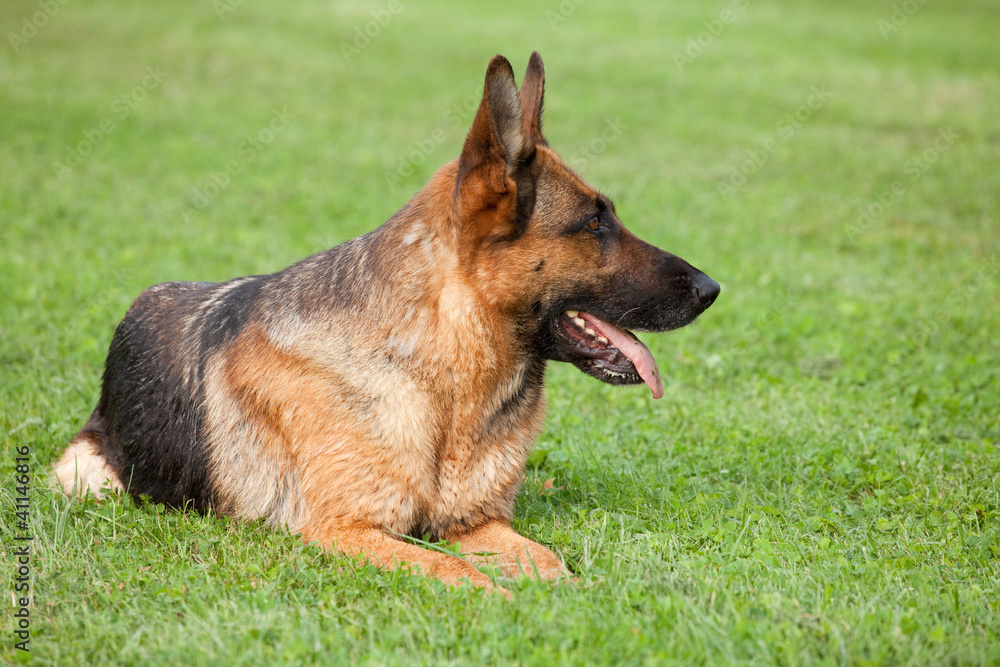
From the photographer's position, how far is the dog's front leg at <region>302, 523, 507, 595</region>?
3.67 m

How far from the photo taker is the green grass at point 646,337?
337cm

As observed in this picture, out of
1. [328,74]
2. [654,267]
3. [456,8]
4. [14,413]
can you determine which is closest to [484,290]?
[654,267]

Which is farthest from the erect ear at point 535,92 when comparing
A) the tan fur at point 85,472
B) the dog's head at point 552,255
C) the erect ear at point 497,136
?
the tan fur at point 85,472

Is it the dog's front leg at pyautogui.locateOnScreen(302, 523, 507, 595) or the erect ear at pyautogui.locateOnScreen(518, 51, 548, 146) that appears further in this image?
the erect ear at pyautogui.locateOnScreen(518, 51, 548, 146)

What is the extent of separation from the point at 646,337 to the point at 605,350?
3514mm

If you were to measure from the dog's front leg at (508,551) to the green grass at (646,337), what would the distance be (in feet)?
0.48

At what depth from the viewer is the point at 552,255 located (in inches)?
154

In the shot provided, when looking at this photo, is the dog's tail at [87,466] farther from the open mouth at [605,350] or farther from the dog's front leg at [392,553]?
the open mouth at [605,350]

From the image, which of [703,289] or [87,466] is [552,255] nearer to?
[703,289]

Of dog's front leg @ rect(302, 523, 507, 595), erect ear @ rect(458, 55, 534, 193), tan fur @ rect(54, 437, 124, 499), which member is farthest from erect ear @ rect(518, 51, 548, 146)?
tan fur @ rect(54, 437, 124, 499)

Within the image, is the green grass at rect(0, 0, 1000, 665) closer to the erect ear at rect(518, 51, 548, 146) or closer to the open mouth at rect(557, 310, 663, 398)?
the open mouth at rect(557, 310, 663, 398)

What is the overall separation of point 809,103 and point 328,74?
9696 millimetres

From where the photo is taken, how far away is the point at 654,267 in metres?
4.14

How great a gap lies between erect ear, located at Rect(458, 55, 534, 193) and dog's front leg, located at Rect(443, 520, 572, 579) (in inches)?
60.2
